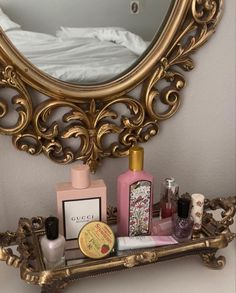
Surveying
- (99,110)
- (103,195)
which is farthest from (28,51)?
(103,195)

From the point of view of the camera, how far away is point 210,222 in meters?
0.83

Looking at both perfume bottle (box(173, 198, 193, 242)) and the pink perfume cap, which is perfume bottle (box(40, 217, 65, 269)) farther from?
perfume bottle (box(173, 198, 193, 242))

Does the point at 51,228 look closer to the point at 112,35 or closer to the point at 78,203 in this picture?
the point at 78,203

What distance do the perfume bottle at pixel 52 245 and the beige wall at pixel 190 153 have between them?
0.16 metres

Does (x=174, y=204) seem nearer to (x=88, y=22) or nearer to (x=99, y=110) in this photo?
(x=99, y=110)

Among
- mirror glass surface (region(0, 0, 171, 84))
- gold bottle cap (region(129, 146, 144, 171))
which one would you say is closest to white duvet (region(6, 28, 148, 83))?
mirror glass surface (region(0, 0, 171, 84))

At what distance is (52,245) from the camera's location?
67cm

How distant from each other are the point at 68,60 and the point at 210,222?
0.44 metres

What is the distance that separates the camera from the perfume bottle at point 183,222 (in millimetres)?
733

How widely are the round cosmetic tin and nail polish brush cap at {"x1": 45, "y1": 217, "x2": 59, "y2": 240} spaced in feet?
0.14

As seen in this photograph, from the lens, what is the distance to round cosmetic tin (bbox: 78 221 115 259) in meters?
0.67

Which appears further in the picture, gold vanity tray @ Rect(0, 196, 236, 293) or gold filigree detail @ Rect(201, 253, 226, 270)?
gold filigree detail @ Rect(201, 253, 226, 270)

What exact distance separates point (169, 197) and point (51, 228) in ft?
0.88

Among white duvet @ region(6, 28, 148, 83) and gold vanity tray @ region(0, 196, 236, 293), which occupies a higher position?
white duvet @ region(6, 28, 148, 83)
